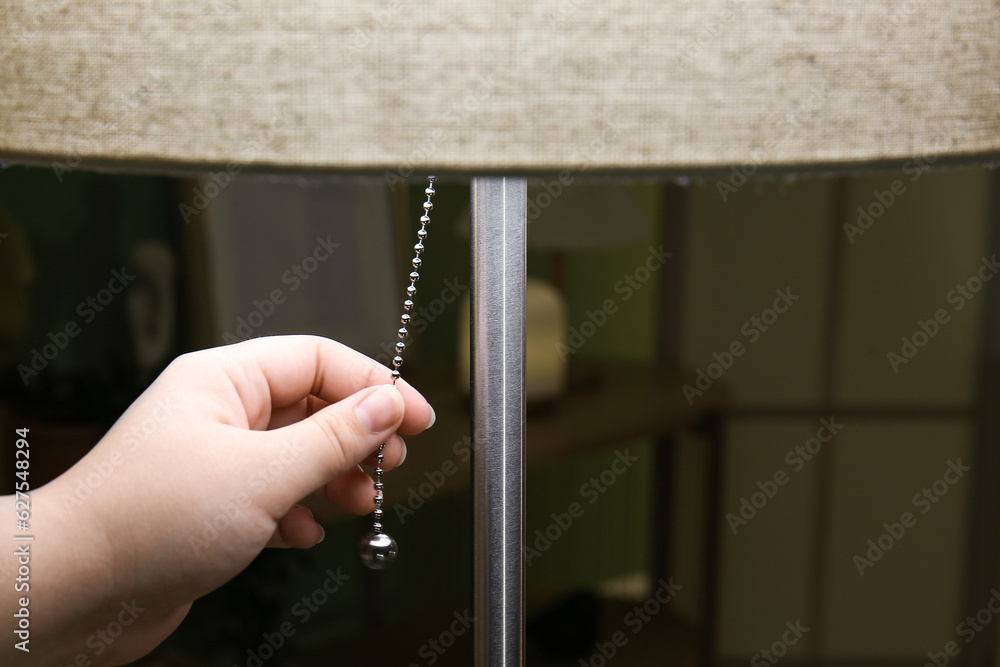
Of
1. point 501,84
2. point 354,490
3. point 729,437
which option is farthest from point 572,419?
point 501,84

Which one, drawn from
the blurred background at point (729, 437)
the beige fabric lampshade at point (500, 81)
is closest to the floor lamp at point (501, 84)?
the beige fabric lampshade at point (500, 81)

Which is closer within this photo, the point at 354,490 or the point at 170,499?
the point at 170,499

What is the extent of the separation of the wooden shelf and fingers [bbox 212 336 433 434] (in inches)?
28.2

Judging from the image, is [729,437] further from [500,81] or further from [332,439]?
[500,81]

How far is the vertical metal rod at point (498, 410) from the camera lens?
0.39 m

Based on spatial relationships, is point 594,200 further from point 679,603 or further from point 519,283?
point 519,283

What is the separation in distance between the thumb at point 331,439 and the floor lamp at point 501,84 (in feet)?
0.68

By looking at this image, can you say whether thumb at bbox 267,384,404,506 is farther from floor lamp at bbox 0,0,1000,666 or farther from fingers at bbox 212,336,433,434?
floor lamp at bbox 0,0,1000,666

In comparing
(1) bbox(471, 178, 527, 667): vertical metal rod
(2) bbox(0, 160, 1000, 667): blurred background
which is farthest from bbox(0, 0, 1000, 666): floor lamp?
(2) bbox(0, 160, 1000, 667): blurred background

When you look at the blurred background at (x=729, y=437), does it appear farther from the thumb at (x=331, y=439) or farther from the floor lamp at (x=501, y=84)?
the floor lamp at (x=501, y=84)

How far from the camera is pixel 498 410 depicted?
400mm

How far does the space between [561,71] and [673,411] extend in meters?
1.60

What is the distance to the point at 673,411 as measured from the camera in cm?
177

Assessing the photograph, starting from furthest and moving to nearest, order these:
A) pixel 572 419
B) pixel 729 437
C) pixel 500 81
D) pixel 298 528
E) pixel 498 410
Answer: pixel 729 437 < pixel 572 419 < pixel 298 528 < pixel 498 410 < pixel 500 81
